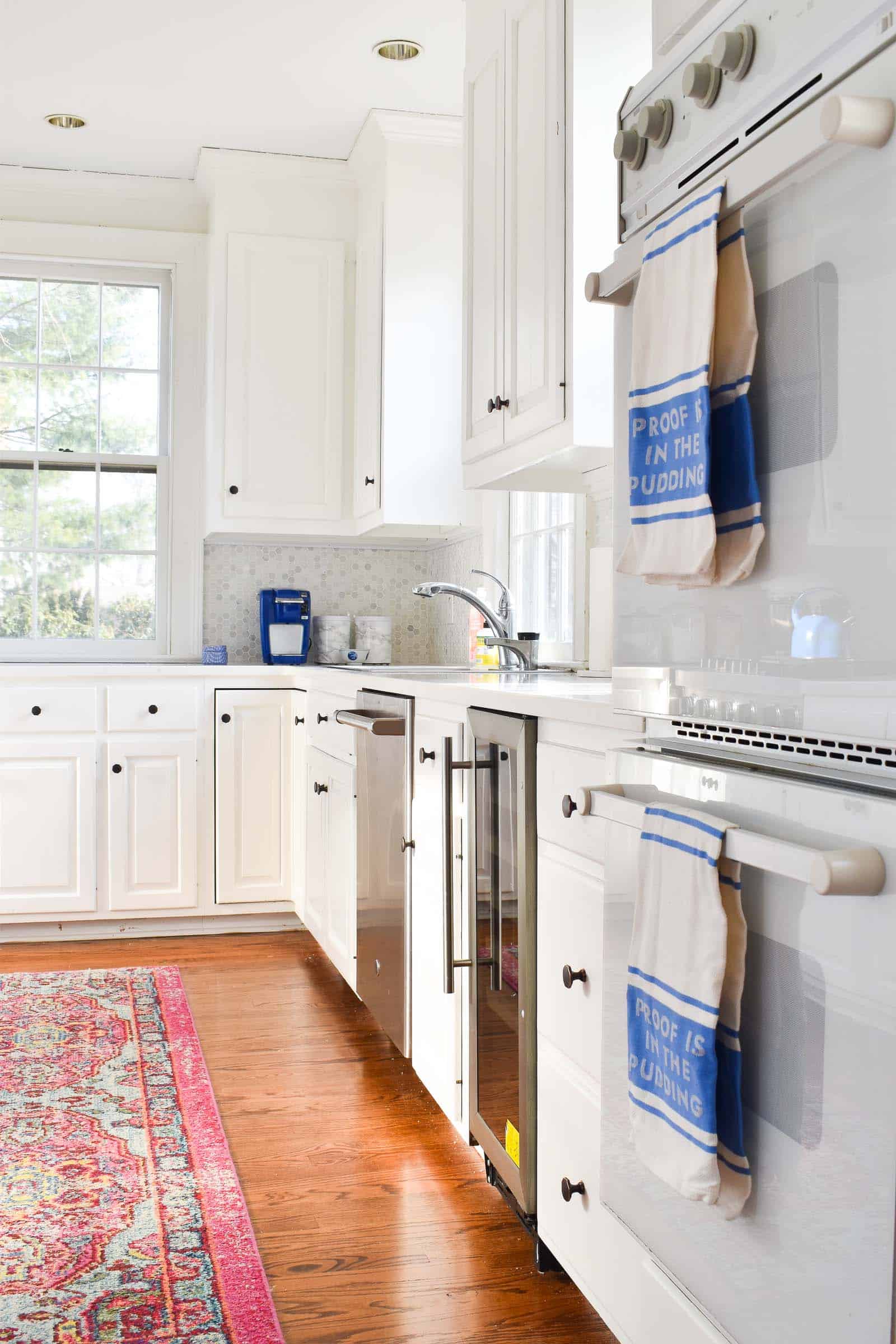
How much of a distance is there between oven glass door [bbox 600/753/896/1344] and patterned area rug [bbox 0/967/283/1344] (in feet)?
2.77

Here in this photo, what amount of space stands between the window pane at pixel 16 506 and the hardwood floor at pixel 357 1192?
1.96m

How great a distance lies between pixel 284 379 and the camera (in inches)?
162

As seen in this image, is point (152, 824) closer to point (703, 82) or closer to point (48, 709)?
point (48, 709)

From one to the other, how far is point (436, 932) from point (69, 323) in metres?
3.20

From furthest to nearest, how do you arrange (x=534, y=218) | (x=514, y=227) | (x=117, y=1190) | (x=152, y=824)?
(x=152, y=824) < (x=514, y=227) < (x=534, y=218) < (x=117, y=1190)

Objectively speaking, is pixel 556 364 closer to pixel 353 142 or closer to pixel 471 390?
pixel 471 390

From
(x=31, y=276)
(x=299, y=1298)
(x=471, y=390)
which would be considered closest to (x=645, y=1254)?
A: (x=299, y=1298)

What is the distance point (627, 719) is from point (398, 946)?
127 cm

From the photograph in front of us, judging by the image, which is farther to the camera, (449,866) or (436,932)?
(436,932)

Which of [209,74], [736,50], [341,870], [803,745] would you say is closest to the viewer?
[803,745]

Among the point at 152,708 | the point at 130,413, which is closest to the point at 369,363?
the point at 130,413

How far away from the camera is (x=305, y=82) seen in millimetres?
3502

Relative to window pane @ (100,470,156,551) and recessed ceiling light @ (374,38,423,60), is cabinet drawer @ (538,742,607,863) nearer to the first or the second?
recessed ceiling light @ (374,38,423,60)

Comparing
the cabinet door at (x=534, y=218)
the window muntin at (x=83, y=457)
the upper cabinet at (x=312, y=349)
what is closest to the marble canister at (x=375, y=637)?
the upper cabinet at (x=312, y=349)
